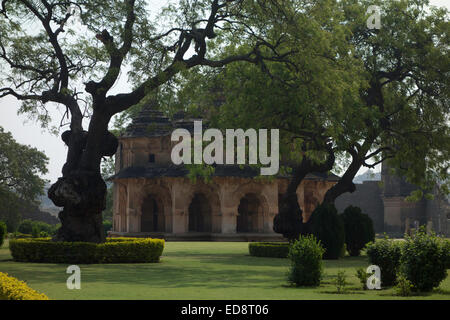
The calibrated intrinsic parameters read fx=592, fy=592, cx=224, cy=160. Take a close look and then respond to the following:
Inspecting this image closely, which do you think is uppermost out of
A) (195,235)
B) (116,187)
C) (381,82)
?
(381,82)

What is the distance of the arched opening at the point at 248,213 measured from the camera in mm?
44125

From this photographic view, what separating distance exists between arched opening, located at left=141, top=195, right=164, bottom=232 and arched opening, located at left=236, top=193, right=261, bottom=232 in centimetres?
601

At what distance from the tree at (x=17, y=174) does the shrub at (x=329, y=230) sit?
3206 centimetres

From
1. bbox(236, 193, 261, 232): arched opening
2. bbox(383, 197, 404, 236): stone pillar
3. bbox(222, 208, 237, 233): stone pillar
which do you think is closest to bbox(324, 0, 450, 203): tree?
bbox(222, 208, 237, 233): stone pillar

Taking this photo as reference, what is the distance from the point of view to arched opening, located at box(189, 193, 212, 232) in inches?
1742

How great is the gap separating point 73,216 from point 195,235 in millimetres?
21702

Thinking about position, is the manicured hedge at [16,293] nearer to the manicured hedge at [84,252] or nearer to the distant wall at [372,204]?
the manicured hedge at [84,252]

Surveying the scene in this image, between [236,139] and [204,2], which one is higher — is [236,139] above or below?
below

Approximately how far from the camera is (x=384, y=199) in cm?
5775

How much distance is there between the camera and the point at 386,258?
13070 mm

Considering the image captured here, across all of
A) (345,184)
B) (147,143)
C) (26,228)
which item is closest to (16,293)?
(345,184)

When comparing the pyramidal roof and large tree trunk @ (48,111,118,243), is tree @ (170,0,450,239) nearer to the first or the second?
large tree trunk @ (48,111,118,243)
